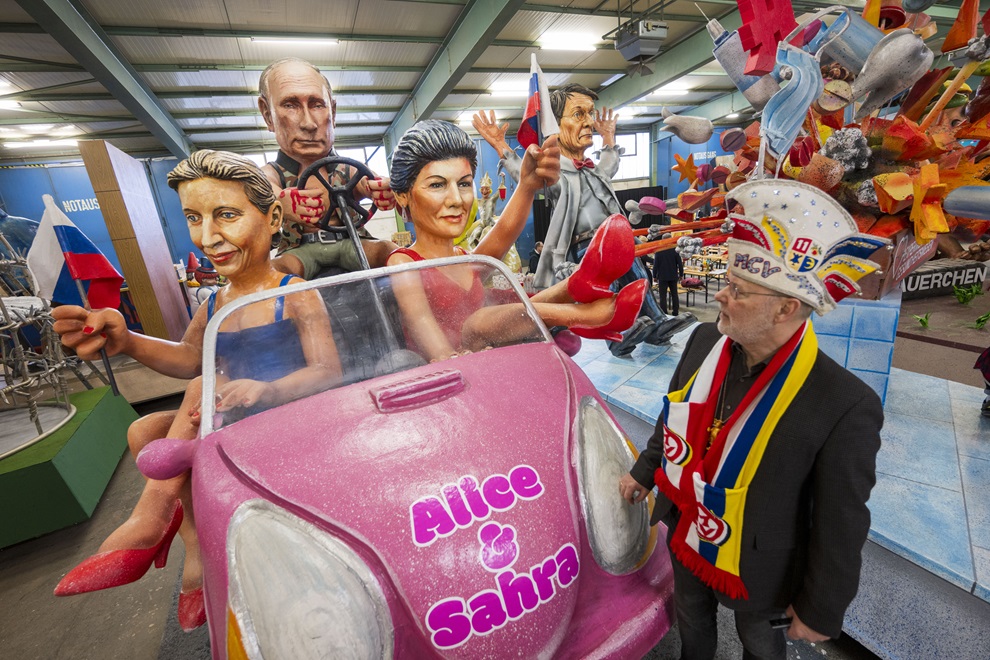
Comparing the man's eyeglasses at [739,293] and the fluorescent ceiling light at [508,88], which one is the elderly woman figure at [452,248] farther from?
the fluorescent ceiling light at [508,88]

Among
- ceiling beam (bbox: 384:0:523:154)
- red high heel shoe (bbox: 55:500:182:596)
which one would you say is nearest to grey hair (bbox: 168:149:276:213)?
red high heel shoe (bbox: 55:500:182:596)

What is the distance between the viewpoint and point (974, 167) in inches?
96.0

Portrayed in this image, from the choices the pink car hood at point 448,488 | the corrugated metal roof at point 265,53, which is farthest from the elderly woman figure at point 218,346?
the corrugated metal roof at point 265,53

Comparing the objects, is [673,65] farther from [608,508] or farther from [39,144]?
[39,144]

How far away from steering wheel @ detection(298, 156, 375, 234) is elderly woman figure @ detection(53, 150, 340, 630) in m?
0.35

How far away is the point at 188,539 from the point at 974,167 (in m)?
4.33

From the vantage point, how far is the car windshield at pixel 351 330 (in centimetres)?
144

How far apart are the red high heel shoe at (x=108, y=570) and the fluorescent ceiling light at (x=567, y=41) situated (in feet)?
30.6

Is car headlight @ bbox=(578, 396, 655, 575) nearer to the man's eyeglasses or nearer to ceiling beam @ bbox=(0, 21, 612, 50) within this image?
the man's eyeglasses

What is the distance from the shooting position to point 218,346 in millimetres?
1470

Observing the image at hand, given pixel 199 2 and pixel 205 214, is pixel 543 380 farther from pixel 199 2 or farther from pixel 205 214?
pixel 199 2

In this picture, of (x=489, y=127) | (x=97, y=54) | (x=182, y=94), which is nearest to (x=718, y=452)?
(x=489, y=127)

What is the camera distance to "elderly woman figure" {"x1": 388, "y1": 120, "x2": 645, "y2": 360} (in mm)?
1692

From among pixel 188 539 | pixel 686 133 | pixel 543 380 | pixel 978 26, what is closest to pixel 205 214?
pixel 188 539
